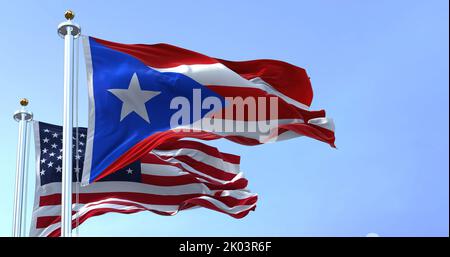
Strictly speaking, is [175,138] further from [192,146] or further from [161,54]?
[192,146]

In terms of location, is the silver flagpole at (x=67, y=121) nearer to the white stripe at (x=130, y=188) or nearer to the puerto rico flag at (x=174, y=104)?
the puerto rico flag at (x=174, y=104)

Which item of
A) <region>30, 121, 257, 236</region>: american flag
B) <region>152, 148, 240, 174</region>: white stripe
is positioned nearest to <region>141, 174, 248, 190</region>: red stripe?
<region>30, 121, 257, 236</region>: american flag

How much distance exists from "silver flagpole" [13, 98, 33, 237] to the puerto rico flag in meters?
3.23

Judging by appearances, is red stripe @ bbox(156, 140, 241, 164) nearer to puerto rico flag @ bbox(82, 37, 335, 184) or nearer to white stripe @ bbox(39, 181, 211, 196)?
white stripe @ bbox(39, 181, 211, 196)

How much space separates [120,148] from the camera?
1189 centimetres

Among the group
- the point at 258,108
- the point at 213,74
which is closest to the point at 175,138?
the point at 213,74

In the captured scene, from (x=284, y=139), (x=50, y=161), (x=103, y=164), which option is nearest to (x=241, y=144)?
(x=284, y=139)

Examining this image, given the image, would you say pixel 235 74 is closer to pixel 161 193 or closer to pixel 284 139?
pixel 284 139

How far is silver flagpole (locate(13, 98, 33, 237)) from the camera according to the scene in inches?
563

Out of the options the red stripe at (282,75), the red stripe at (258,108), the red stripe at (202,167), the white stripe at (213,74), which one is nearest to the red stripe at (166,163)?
the red stripe at (202,167)

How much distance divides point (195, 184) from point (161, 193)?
0.91 meters

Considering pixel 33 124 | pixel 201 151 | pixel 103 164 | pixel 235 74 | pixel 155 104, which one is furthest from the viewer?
pixel 201 151
